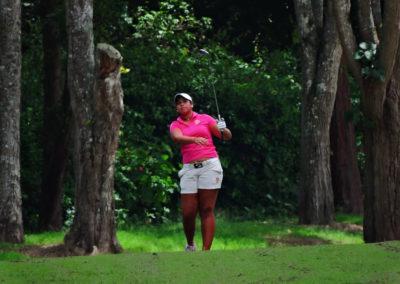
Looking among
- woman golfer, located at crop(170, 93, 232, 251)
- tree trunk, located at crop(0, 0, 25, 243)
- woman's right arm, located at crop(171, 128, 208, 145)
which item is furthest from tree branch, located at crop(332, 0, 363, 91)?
tree trunk, located at crop(0, 0, 25, 243)

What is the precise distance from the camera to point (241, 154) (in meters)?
15.6

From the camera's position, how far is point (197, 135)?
8.79m

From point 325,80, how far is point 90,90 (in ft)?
15.9

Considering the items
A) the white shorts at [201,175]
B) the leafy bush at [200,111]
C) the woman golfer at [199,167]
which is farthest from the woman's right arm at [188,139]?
the leafy bush at [200,111]

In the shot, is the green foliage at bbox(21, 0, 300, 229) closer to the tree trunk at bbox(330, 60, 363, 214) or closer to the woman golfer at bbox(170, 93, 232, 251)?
the tree trunk at bbox(330, 60, 363, 214)

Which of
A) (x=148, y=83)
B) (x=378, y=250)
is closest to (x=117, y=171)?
(x=148, y=83)

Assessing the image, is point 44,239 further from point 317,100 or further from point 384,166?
point 317,100

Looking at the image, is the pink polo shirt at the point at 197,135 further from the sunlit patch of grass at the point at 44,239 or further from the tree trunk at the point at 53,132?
the tree trunk at the point at 53,132

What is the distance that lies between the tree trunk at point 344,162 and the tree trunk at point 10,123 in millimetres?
7412

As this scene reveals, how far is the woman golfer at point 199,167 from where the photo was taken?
8.68 m

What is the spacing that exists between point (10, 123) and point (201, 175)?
3099 mm

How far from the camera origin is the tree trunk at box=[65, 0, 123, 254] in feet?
29.6

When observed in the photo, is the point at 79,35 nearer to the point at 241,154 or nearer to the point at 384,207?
the point at 384,207

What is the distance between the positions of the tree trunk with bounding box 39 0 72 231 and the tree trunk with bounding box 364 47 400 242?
4.87 metres
